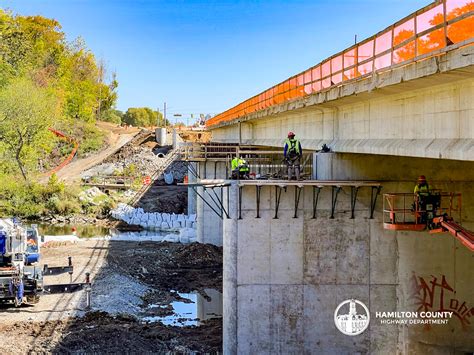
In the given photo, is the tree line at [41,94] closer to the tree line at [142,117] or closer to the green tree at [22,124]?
the green tree at [22,124]

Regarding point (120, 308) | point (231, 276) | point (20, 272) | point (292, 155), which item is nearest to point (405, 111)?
point (292, 155)

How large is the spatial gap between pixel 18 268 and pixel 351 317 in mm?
11294

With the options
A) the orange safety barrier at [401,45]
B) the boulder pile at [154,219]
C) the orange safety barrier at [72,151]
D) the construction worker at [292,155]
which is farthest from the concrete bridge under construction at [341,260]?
the orange safety barrier at [72,151]

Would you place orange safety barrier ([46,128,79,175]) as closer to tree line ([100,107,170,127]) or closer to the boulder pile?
the boulder pile

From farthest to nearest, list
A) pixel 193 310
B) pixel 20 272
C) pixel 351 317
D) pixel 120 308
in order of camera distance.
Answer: pixel 193 310 < pixel 120 308 < pixel 20 272 < pixel 351 317

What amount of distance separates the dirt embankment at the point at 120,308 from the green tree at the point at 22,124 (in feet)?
80.5

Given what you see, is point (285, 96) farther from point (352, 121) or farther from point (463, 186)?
point (463, 186)

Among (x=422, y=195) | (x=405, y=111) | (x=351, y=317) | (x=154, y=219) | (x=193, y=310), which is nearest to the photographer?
(x=405, y=111)

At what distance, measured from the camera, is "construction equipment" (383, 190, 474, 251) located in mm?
12133

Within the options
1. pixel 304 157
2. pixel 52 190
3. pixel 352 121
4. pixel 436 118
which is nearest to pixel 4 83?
pixel 52 190

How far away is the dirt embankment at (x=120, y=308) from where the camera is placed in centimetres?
1666

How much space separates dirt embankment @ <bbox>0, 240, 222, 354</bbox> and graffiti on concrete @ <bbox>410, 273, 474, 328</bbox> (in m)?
5.65

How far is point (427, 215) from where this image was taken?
1379cm

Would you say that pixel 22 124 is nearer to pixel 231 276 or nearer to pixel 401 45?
pixel 231 276
